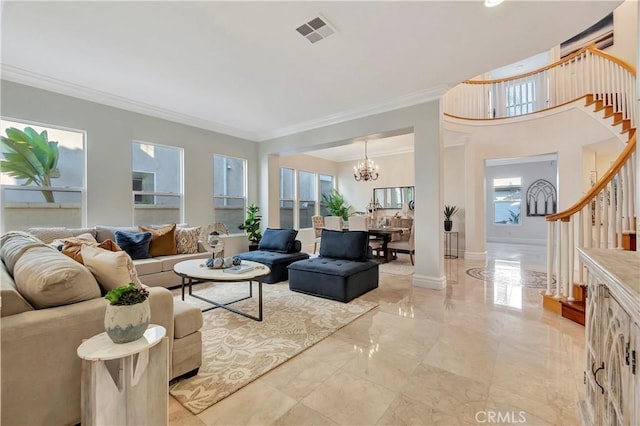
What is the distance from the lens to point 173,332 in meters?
1.87

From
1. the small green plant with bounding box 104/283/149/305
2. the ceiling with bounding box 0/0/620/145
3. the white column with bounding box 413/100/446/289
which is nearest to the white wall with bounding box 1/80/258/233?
the ceiling with bounding box 0/0/620/145

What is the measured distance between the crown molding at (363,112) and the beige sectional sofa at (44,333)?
4381mm

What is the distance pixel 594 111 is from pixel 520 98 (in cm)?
161

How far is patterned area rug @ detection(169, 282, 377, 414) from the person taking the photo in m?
1.86

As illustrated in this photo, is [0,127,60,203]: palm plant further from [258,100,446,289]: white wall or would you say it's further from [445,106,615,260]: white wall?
[445,106,615,260]: white wall

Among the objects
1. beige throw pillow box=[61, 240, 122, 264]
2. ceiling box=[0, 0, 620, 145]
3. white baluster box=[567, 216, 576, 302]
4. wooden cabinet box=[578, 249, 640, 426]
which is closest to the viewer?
wooden cabinet box=[578, 249, 640, 426]

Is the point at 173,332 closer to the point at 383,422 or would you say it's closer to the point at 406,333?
the point at 383,422

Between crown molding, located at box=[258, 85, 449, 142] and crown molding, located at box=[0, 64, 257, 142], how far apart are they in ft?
3.83

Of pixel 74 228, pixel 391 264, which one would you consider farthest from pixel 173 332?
pixel 391 264

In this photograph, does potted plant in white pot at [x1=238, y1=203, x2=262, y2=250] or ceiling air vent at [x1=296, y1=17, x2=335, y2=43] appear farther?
potted plant in white pot at [x1=238, y1=203, x2=262, y2=250]

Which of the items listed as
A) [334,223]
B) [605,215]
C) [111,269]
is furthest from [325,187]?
[111,269]

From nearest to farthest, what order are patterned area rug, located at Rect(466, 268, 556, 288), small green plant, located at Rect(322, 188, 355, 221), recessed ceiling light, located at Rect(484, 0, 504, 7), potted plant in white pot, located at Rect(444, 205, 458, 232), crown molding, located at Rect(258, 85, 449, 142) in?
recessed ceiling light, located at Rect(484, 0, 504, 7)
crown molding, located at Rect(258, 85, 449, 142)
patterned area rug, located at Rect(466, 268, 556, 288)
potted plant in white pot, located at Rect(444, 205, 458, 232)
small green plant, located at Rect(322, 188, 355, 221)

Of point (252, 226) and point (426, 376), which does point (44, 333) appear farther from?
point (252, 226)

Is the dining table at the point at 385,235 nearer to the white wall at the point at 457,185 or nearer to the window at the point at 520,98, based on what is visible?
the white wall at the point at 457,185
